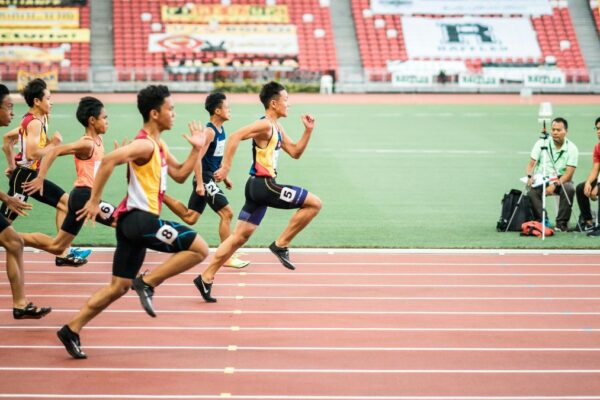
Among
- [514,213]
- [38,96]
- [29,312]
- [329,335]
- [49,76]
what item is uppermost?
[49,76]

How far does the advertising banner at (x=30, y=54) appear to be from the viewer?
136 feet

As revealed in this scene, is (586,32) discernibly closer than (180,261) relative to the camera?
No

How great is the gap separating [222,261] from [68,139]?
47.3 feet

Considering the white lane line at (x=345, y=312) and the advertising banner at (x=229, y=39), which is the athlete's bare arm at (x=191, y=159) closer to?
the white lane line at (x=345, y=312)

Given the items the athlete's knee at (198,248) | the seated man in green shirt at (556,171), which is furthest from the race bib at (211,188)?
the seated man in green shirt at (556,171)

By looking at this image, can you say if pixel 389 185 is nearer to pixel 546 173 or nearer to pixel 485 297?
pixel 546 173

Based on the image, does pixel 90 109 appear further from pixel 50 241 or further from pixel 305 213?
pixel 305 213

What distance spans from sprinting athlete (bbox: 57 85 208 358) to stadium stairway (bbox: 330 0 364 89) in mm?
34707

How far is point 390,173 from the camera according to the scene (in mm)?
17875

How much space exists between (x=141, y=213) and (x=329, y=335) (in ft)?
6.20

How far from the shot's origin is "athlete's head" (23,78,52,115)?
930 centimetres

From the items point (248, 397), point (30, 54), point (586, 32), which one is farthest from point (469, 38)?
point (248, 397)

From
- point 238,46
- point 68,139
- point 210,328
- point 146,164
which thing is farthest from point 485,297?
point 238,46

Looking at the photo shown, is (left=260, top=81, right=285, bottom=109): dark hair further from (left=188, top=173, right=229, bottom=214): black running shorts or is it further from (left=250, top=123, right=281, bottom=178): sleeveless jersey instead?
(left=188, top=173, right=229, bottom=214): black running shorts
